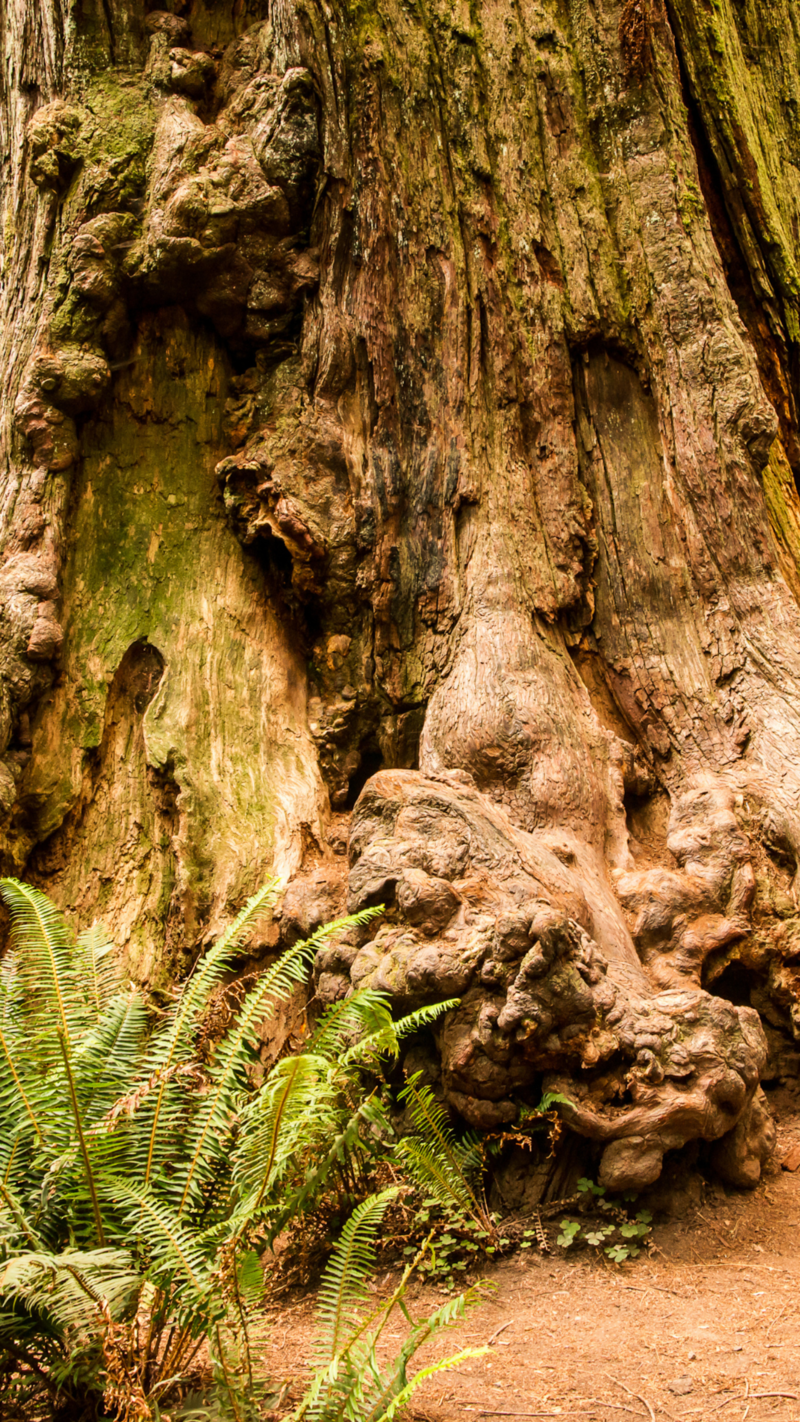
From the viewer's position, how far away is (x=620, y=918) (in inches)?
152

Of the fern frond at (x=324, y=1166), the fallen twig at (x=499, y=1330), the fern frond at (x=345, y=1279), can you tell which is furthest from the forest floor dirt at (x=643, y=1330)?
the fern frond at (x=324, y=1166)

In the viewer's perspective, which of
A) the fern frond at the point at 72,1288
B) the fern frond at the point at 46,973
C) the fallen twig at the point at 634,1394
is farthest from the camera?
the fern frond at the point at 46,973

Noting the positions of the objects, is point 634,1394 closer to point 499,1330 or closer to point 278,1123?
point 499,1330

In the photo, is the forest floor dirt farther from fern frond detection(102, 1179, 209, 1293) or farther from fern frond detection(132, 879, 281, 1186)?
fern frond detection(132, 879, 281, 1186)

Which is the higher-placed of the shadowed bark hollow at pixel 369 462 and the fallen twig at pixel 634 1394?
the shadowed bark hollow at pixel 369 462

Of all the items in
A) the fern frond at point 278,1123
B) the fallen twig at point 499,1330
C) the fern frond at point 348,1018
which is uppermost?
the fern frond at point 348,1018

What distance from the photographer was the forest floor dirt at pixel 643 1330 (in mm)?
2344

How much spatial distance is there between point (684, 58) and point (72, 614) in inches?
179

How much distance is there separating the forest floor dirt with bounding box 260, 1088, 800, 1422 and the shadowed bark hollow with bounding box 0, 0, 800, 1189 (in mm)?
1425

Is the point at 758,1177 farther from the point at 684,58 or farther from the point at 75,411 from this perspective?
the point at 684,58

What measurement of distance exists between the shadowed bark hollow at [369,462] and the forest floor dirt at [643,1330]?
1.43 m

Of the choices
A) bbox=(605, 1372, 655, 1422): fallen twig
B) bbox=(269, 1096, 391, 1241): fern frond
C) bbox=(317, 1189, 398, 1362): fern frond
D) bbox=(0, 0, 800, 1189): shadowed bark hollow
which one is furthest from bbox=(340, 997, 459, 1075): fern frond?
bbox=(0, 0, 800, 1189): shadowed bark hollow

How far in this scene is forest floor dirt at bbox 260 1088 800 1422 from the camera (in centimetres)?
234

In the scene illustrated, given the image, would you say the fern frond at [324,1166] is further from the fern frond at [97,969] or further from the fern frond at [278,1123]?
the fern frond at [97,969]
